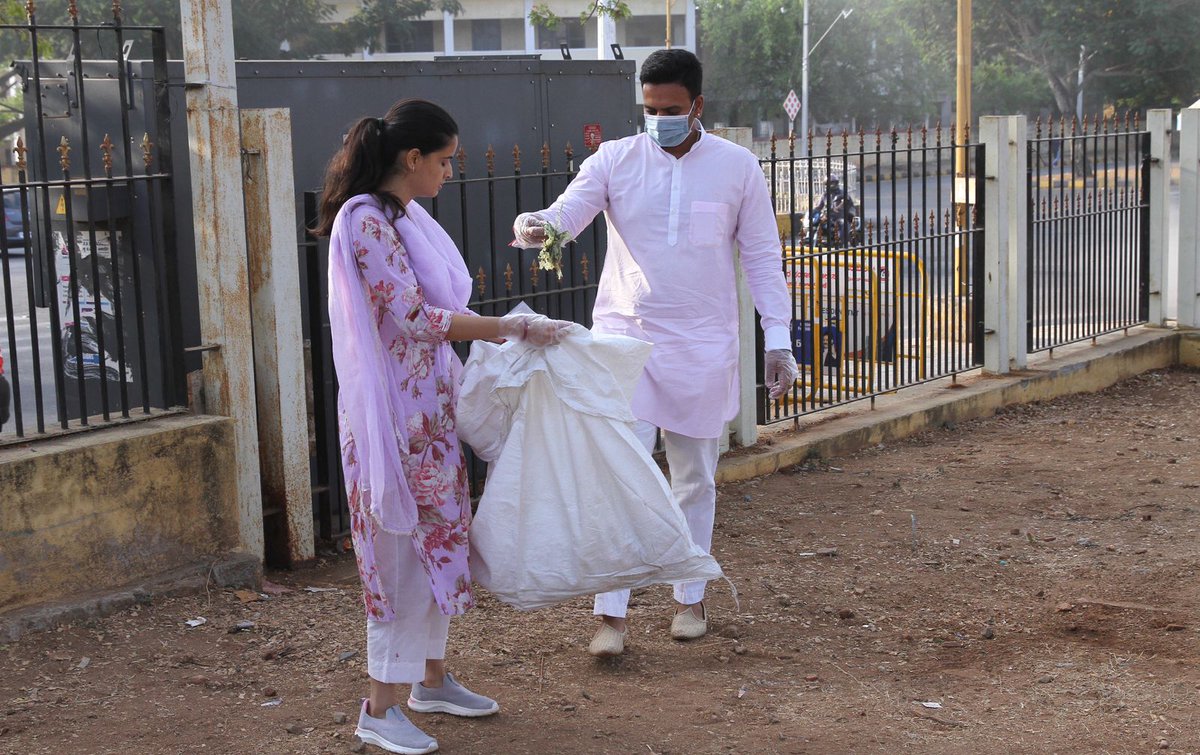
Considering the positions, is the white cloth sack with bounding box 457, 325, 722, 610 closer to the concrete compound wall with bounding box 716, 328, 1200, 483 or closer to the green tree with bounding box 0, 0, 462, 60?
the concrete compound wall with bounding box 716, 328, 1200, 483

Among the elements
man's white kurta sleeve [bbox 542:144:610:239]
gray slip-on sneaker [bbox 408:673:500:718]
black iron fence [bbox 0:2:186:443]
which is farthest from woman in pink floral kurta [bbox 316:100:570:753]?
black iron fence [bbox 0:2:186:443]

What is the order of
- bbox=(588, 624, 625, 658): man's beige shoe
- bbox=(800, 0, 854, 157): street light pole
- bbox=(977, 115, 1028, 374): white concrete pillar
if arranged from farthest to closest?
bbox=(800, 0, 854, 157): street light pole < bbox=(977, 115, 1028, 374): white concrete pillar < bbox=(588, 624, 625, 658): man's beige shoe

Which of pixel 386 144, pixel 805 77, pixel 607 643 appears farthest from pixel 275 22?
pixel 386 144

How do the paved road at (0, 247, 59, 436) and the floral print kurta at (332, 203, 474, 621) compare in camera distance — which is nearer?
the floral print kurta at (332, 203, 474, 621)

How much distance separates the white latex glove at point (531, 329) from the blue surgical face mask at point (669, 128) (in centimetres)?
109

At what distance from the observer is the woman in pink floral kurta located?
334 cm

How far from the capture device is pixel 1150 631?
4633 mm

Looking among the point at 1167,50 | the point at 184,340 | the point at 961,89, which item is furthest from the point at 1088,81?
the point at 184,340

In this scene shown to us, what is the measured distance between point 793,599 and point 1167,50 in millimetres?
51403

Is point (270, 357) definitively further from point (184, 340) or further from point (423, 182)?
point (423, 182)

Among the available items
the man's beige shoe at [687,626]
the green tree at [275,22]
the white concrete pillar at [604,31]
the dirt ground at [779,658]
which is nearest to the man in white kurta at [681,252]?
the man's beige shoe at [687,626]

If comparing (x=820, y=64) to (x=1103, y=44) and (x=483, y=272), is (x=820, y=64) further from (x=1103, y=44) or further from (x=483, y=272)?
(x=483, y=272)

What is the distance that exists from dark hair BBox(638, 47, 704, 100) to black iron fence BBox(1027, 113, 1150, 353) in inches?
200

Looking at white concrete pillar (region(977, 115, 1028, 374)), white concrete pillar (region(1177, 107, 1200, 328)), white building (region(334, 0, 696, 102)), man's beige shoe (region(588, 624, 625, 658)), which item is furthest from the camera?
white building (region(334, 0, 696, 102))
